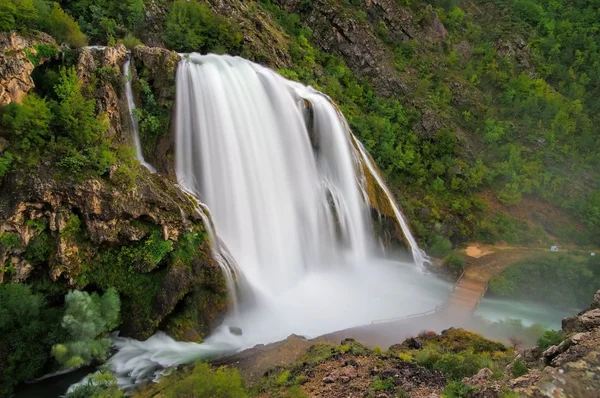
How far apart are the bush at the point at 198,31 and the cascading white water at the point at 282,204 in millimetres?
3916

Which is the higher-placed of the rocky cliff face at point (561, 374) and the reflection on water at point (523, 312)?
the rocky cliff face at point (561, 374)

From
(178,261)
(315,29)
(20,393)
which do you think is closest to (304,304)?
(178,261)

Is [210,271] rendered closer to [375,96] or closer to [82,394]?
[82,394]

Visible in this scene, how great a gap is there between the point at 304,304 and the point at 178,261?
6.13 metres

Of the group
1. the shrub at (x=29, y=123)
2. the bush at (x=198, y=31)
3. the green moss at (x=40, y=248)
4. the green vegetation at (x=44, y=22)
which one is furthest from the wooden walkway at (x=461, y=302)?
the bush at (x=198, y=31)

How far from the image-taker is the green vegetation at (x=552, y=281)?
22141 millimetres

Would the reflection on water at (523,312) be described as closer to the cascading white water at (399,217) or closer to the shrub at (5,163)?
the cascading white water at (399,217)

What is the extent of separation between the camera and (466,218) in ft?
91.8

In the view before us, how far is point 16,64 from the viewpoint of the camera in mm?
13383

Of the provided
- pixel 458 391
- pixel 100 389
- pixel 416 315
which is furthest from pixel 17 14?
pixel 416 315

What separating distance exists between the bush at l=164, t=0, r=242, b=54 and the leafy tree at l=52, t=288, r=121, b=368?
16363mm

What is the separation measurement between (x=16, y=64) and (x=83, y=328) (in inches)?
358

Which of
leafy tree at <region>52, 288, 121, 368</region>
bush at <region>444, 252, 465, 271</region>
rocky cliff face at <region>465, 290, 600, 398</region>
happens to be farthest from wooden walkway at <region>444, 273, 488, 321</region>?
leafy tree at <region>52, 288, 121, 368</region>

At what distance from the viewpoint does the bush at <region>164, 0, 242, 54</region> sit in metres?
23.4
